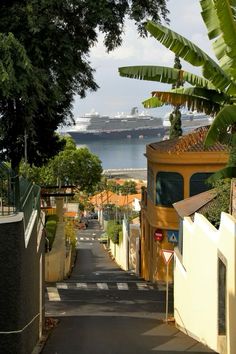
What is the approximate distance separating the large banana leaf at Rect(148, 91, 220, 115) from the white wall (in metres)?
2.25

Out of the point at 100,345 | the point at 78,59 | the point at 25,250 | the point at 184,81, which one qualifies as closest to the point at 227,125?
the point at 184,81

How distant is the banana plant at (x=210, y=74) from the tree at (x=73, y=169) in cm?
5358

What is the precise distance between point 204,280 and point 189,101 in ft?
11.6

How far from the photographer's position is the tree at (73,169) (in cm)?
6788

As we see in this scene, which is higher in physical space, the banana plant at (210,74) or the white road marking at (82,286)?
the banana plant at (210,74)

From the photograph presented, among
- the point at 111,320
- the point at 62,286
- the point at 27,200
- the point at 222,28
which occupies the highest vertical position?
the point at 222,28

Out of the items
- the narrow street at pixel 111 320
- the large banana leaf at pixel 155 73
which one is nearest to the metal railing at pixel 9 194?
the large banana leaf at pixel 155 73

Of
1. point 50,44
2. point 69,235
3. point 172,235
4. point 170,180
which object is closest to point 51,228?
point 172,235

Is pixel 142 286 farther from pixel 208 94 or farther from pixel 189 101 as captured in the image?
pixel 208 94

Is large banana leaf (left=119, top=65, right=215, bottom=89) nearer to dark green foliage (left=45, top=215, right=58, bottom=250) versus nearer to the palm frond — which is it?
the palm frond

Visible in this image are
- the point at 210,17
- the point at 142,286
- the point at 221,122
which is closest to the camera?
the point at 221,122

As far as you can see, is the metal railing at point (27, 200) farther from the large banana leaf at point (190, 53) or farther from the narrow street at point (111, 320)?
the large banana leaf at point (190, 53)

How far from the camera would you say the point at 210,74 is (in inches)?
483

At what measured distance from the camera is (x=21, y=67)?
16938 millimetres
